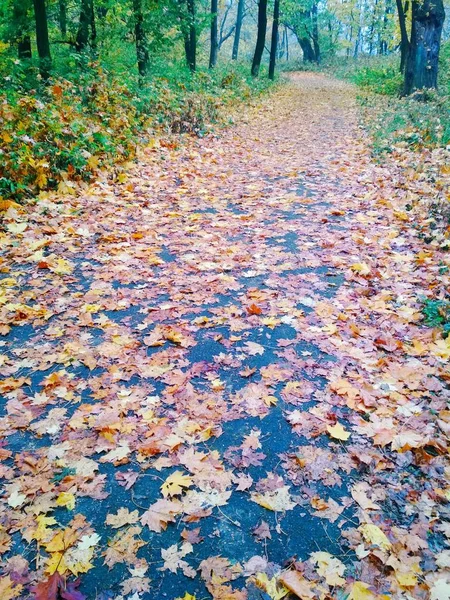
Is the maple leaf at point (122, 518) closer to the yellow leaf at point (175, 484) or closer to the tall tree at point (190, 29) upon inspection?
the yellow leaf at point (175, 484)

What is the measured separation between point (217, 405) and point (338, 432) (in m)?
0.86

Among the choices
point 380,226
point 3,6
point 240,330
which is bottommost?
point 240,330

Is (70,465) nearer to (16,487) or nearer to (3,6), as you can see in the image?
(16,487)

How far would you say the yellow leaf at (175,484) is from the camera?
252 centimetres

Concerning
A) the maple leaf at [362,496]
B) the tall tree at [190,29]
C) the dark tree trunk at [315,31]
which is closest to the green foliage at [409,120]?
the tall tree at [190,29]

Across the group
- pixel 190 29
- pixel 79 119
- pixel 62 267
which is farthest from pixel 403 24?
pixel 62 267

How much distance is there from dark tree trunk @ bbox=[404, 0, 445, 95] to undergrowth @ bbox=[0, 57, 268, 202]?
627 centimetres

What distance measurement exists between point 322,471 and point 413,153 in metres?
7.86

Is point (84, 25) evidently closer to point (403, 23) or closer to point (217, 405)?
point (403, 23)

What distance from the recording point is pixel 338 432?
2.88 meters

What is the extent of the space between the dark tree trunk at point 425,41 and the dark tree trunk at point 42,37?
10.4 m

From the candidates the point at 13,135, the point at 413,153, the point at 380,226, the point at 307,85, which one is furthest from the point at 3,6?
the point at 307,85

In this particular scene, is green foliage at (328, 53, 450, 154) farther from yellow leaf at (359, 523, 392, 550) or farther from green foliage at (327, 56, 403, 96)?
yellow leaf at (359, 523, 392, 550)

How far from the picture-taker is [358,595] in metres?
2.02
